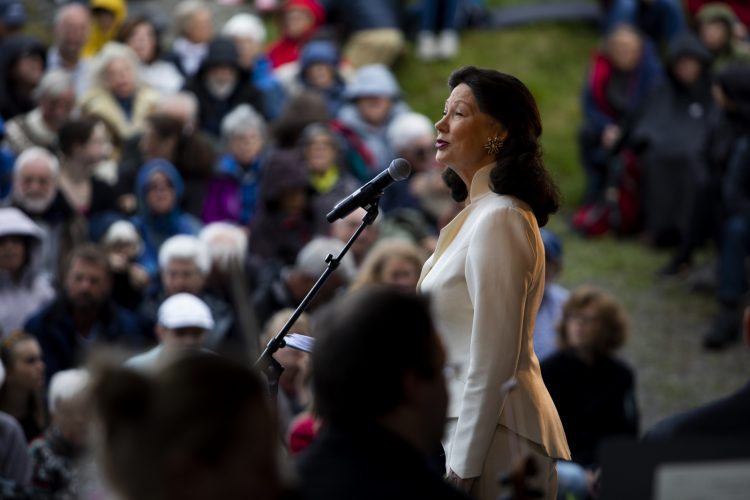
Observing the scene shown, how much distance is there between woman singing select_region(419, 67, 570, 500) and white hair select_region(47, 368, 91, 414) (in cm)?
244

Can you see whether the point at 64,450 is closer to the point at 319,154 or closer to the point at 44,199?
the point at 44,199

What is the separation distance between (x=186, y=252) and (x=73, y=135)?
159 cm

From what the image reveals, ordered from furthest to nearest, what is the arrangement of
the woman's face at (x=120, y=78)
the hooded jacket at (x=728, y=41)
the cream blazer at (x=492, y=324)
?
the hooded jacket at (x=728, y=41) < the woman's face at (x=120, y=78) < the cream blazer at (x=492, y=324)

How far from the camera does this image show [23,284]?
7.28 metres

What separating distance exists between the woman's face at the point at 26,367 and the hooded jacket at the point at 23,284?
2.86 feet

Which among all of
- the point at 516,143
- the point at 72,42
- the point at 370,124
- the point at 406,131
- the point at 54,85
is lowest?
the point at 370,124

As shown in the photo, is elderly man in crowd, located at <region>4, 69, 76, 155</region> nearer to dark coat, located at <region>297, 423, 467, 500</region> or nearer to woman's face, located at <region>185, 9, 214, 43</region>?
woman's face, located at <region>185, 9, 214, 43</region>

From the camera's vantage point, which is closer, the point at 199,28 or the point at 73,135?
the point at 73,135

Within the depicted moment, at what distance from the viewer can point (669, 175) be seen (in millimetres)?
9820

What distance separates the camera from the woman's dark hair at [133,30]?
10406 millimetres

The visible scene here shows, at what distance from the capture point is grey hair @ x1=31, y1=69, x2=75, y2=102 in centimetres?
886

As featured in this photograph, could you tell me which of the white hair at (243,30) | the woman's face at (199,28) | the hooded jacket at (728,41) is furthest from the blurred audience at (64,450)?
the hooded jacket at (728,41)

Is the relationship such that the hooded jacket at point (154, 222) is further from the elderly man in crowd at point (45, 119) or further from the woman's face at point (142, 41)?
the woman's face at point (142, 41)

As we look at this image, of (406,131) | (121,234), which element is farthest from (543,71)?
(121,234)
